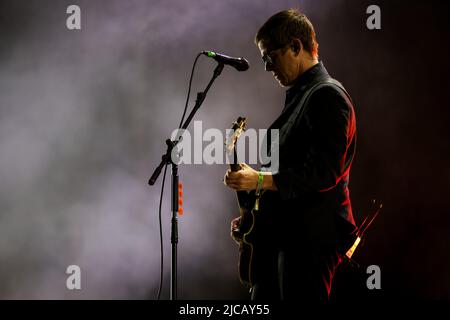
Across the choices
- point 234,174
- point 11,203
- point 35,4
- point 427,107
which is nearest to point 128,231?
point 11,203

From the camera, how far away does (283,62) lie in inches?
74.6

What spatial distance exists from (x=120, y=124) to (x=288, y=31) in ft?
7.96

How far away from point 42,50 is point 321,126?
3167 mm

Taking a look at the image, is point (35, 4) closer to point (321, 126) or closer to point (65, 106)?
point (65, 106)

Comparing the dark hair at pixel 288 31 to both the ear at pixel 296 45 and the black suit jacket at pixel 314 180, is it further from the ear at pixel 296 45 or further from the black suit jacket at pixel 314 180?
the black suit jacket at pixel 314 180

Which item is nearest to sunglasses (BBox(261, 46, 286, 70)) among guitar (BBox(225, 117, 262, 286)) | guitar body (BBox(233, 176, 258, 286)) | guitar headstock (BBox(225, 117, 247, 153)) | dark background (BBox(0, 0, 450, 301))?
guitar headstock (BBox(225, 117, 247, 153))

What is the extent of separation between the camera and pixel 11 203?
392cm

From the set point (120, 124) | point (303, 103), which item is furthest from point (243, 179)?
point (120, 124)

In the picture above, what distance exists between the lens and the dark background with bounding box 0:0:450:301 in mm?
3883

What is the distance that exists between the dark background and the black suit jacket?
2162mm

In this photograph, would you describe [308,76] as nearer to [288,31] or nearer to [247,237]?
[288,31]

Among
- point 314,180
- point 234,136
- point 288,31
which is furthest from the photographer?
point 234,136

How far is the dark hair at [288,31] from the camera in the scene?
6.11 feet

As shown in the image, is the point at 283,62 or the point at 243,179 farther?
the point at 283,62
